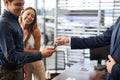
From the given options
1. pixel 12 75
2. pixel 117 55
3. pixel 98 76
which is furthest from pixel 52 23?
pixel 117 55

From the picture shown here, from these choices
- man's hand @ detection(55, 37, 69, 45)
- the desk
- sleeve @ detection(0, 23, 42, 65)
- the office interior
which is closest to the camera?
sleeve @ detection(0, 23, 42, 65)

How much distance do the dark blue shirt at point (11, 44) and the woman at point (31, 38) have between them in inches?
49.0

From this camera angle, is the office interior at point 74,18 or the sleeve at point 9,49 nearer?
the sleeve at point 9,49

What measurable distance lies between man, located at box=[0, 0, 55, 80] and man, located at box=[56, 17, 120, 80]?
26 centimetres

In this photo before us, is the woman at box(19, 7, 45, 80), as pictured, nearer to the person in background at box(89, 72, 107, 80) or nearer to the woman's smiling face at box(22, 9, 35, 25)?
the woman's smiling face at box(22, 9, 35, 25)

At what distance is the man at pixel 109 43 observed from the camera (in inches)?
67.6

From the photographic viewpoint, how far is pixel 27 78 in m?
3.60

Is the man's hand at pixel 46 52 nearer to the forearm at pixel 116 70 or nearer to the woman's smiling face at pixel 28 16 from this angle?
the forearm at pixel 116 70

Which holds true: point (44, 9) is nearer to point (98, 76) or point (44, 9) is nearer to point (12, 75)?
point (98, 76)

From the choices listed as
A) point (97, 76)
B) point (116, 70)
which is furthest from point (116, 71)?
point (97, 76)

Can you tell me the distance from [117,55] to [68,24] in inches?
139

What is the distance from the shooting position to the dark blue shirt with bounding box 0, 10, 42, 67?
6.57ft

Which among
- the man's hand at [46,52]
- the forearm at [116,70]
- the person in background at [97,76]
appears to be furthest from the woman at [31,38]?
the forearm at [116,70]

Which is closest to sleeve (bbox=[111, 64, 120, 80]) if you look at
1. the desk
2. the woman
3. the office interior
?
the desk
